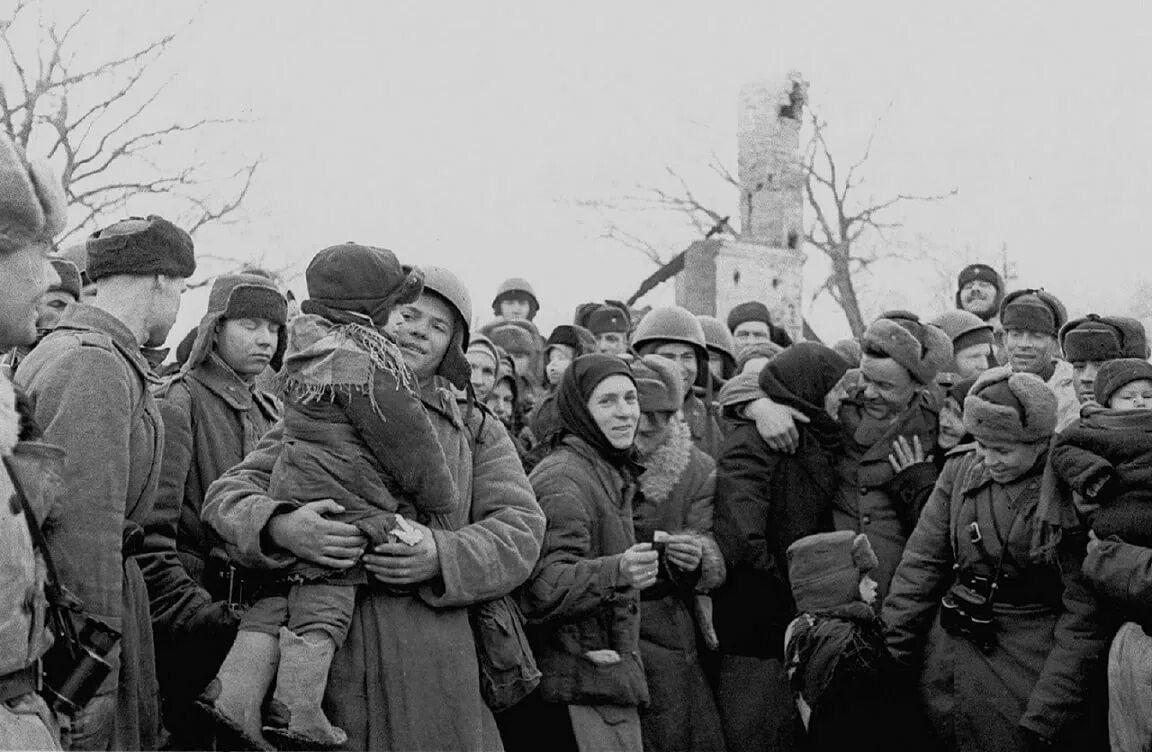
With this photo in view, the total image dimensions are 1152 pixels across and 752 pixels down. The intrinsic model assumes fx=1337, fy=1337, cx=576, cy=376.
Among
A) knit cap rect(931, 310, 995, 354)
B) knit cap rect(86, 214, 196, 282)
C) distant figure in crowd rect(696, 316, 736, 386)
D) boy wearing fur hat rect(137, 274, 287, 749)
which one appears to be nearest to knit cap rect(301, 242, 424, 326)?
knit cap rect(86, 214, 196, 282)

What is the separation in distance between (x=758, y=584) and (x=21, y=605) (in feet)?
11.4

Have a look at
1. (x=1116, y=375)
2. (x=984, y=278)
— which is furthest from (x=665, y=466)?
(x=984, y=278)

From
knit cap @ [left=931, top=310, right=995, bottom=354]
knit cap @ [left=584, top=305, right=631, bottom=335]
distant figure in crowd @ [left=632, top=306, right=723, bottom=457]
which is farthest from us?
knit cap @ [left=584, top=305, right=631, bottom=335]

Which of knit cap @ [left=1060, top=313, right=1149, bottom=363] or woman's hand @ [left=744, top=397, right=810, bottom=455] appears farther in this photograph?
woman's hand @ [left=744, top=397, right=810, bottom=455]

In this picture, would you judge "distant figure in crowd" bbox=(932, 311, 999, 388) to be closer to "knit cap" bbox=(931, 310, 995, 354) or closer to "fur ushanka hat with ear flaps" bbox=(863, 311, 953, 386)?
"knit cap" bbox=(931, 310, 995, 354)

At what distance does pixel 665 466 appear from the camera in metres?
5.58

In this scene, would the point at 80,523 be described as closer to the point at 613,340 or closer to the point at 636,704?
the point at 636,704

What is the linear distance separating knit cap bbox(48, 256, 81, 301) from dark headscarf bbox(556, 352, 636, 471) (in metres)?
2.10

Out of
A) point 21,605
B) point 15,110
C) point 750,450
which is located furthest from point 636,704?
point 15,110

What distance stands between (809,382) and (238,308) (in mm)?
2455

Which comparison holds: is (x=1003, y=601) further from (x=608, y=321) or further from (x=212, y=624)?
(x=608, y=321)

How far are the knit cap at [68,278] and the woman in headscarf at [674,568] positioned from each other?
237 cm

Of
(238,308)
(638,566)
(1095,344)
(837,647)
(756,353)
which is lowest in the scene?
(837,647)

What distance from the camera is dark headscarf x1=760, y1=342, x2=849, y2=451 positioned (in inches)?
227
